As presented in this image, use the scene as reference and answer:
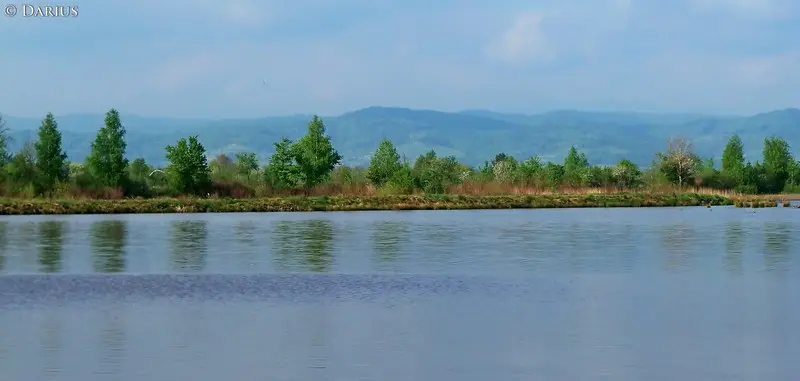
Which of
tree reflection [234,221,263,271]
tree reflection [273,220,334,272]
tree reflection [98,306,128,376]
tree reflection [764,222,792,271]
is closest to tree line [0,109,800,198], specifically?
tree reflection [273,220,334,272]

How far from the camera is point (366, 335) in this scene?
1453 centimetres

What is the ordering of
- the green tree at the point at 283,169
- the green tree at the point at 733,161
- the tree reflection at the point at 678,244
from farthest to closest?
the green tree at the point at 733,161, the green tree at the point at 283,169, the tree reflection at the point at 678,244

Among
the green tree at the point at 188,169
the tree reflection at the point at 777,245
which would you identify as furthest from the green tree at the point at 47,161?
the tree reflection at the point at 777,245

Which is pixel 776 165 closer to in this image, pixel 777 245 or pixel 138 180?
pixel 138 180

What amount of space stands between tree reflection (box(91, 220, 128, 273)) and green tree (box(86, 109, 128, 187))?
11962 mm

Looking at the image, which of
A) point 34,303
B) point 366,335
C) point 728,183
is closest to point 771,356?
point 366,335

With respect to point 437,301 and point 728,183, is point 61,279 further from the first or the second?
point 728,183

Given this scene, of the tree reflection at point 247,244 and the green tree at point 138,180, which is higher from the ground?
the green tree at point 138,180

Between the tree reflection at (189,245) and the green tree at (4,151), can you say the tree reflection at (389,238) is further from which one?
the green tree at (4,151)

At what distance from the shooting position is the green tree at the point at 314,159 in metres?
61.9

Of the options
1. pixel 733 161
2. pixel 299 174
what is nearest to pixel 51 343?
pixel 299 174

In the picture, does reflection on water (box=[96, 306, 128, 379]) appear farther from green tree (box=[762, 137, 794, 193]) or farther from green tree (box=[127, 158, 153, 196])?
green tree (box=[762, 137, 794, 193])

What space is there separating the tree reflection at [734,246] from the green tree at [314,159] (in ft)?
86.4

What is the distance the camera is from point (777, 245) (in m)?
29.8
